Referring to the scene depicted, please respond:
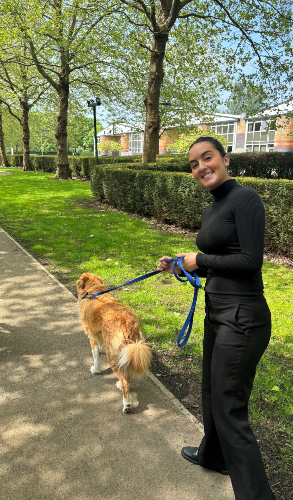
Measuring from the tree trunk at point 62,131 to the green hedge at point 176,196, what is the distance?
32.5 feet

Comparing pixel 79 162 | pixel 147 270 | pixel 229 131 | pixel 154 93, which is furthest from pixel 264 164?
pixel 229 131

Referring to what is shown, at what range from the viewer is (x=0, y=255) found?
7609mm

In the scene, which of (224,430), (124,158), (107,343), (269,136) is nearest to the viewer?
(224,430)

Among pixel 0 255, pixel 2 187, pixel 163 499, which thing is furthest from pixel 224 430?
pixel 2 187

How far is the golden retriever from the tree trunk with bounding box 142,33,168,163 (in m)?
11.8

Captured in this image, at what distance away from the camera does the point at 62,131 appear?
22922 mm

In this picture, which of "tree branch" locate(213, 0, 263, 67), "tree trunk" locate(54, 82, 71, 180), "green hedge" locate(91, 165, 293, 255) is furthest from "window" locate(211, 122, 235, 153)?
"green hedge" locate(91, 165, 293, 255)

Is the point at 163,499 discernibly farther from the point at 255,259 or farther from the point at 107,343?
the point at 255,259

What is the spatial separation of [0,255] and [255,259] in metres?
7.02

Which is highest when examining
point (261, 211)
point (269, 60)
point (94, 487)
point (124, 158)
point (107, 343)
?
point (269, 60)

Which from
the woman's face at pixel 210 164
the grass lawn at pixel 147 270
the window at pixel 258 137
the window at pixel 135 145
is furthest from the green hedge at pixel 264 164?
the window at pixel 135 145

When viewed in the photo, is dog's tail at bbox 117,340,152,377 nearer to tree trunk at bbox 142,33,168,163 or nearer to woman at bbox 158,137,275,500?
woman at bbox 158,137,275,500

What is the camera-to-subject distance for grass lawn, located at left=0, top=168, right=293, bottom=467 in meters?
3.53

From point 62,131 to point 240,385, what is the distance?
934 inches
